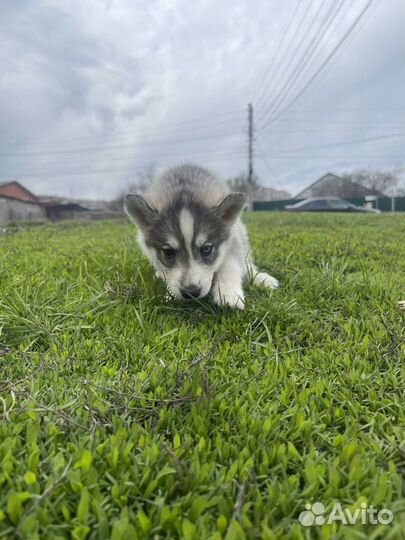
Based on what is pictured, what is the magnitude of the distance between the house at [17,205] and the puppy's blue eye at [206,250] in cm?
3266

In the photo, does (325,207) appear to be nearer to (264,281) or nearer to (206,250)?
(264,281)

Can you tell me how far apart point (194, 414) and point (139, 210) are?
2.30 metres

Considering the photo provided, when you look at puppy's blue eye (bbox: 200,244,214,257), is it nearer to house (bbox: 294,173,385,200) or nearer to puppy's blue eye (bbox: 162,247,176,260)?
puppy's blue eye (bbox: 162,247,176,260)

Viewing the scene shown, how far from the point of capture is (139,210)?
11.0 ft

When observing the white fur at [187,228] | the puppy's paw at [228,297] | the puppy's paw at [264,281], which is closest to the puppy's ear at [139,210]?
the white fur at [187,228]

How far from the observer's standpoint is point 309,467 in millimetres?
1161

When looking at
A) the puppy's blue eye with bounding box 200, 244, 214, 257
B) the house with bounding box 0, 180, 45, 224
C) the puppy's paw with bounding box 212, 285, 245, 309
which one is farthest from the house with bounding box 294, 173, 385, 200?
the puppy's paw with bounding box 212, 285, 245, 309

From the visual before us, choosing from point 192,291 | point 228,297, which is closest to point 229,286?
point 228,297

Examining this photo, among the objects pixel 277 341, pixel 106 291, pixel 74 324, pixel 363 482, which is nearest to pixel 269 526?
pixel 363 482

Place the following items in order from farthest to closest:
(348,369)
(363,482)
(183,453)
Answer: (348,369) → (183,453) → (363,482)

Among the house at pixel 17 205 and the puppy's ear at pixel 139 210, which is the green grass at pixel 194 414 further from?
the house at pixel 17 205

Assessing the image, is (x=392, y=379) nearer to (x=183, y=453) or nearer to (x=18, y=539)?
(x=183, y=453)

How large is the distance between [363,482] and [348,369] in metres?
0.76

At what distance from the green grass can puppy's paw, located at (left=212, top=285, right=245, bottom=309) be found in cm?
6
